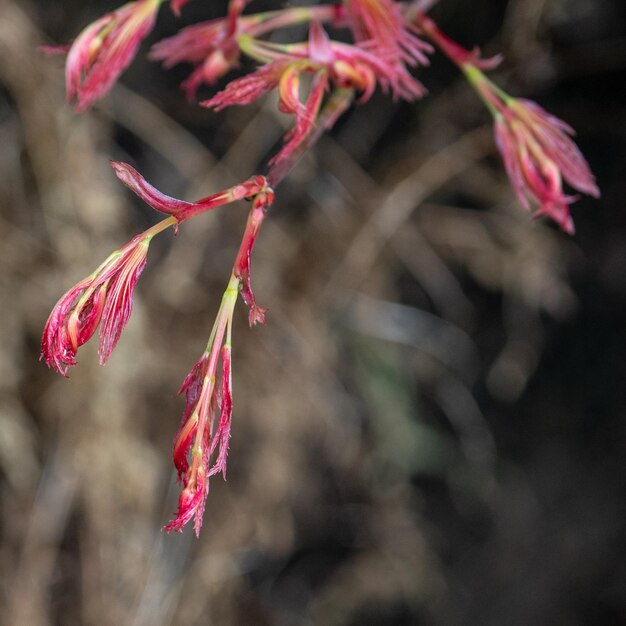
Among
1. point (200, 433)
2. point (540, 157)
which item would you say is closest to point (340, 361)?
point (540, 157)

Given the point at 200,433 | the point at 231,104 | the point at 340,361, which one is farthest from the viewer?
the point at 340,361

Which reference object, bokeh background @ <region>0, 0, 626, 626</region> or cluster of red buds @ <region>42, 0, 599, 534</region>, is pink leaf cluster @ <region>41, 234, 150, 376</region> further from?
bokeh background @ <region>0, 0, 626, 626</region>

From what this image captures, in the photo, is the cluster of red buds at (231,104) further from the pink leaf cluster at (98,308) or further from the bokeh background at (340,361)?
the bokeh background at (340,361)

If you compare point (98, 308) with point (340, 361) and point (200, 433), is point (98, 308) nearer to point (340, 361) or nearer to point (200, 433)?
point (200, 433)

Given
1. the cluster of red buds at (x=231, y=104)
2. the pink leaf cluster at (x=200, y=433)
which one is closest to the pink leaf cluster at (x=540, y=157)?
the cluster of red buds at (x=231, y=104)

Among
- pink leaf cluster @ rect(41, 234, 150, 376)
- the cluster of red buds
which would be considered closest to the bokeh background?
the cluster of red buds

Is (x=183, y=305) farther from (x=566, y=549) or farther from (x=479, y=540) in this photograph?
(x=566, y=549)
